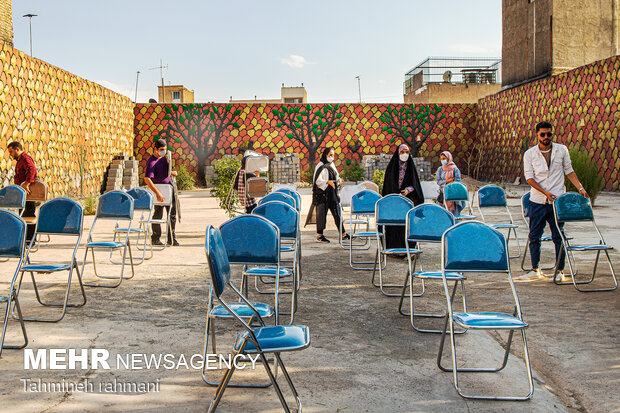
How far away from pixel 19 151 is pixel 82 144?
10186 mm

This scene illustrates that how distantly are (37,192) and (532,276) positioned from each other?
6893 millimetres

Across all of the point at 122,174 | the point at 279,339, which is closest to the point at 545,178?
the point at 279,339

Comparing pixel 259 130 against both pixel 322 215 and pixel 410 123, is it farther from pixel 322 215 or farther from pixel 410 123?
pixel 322 215

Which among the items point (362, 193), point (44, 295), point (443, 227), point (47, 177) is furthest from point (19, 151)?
point (47, 177)

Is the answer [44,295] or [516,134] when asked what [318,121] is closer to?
[516,134]

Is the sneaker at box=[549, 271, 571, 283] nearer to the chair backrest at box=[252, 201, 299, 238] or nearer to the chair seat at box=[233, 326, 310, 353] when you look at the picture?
the chair backrest at box=[252, 201, 299, 238]

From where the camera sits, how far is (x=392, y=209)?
6.46 metres

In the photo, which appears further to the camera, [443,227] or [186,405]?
[443,227]

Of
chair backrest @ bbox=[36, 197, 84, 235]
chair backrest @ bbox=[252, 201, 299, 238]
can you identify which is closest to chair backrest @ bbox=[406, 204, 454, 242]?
chair backrest @ bbox=[252, 201, 299, 238]

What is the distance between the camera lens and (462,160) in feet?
89.3

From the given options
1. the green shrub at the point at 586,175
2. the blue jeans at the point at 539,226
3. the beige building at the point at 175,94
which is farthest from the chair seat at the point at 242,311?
the beige building at the point at 175,94

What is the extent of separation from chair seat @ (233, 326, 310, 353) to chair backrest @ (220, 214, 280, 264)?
88 centimetres

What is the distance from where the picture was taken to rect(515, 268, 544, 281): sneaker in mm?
6520

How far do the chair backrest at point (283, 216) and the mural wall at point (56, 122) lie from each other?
9.34 m
